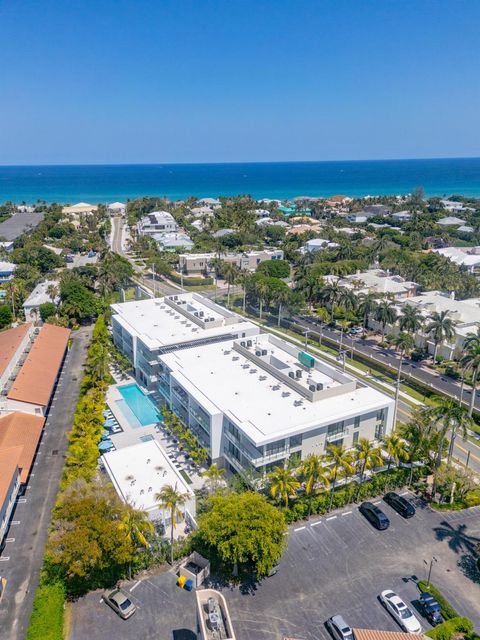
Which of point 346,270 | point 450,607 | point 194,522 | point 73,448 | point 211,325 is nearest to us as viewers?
point 450,607

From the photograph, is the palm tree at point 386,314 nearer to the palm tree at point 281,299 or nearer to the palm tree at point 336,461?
the palm tree at point 281,299

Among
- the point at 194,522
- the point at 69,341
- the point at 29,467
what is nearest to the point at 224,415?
the point at 194,522

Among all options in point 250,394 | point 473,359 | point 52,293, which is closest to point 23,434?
point 250,394

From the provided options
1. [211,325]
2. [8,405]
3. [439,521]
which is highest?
[211,325]

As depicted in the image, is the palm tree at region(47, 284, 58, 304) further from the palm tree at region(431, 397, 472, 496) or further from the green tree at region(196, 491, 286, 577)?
the palm tree at region(431, 397, 472, 496)

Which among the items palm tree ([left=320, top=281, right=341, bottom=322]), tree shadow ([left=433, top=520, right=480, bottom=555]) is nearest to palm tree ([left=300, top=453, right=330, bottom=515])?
tree shadow ([left=433, top=520, right=480, bottom=555])

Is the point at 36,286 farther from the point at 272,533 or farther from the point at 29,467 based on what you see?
the point at 272,533

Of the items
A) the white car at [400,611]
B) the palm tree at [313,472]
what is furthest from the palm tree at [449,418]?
the white car at [400,611]
